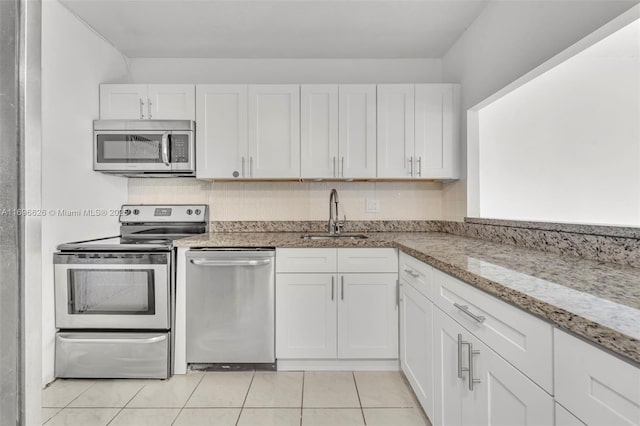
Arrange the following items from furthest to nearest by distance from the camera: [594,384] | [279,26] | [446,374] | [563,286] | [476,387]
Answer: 1. [279,26]
2. [446,374]
3. [476,387]
4. [563,286]
5. [594,384]

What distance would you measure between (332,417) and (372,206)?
1.61 meters

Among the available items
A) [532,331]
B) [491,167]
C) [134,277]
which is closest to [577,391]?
[532,331]

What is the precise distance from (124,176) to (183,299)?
1.28 meters

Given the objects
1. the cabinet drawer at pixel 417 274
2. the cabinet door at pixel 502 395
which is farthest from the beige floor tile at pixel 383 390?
the cabinet door at pixel 502 395

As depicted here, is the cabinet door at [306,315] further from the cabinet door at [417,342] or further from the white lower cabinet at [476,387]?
the white lower cabinet at [476,387]

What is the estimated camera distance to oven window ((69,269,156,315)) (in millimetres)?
2008

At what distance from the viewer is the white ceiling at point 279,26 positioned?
208 centimetres

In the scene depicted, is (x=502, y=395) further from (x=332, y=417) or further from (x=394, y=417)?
(x=332, y=417)

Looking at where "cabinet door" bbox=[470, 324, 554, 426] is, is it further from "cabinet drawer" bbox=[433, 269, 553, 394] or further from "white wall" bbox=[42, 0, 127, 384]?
"white wall" bbox=[42, 0, 127, 384]

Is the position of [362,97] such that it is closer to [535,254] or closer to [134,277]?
[535,254]

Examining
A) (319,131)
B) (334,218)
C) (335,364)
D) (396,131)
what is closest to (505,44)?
(396,131)

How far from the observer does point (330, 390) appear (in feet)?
6.26

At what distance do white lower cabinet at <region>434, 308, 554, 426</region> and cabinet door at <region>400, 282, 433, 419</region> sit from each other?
8 cm

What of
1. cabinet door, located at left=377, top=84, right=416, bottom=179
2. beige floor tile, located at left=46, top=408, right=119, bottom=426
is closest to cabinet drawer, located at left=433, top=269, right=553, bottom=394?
cabinet door, located at left=377, top=84, right=416, bottom=179
